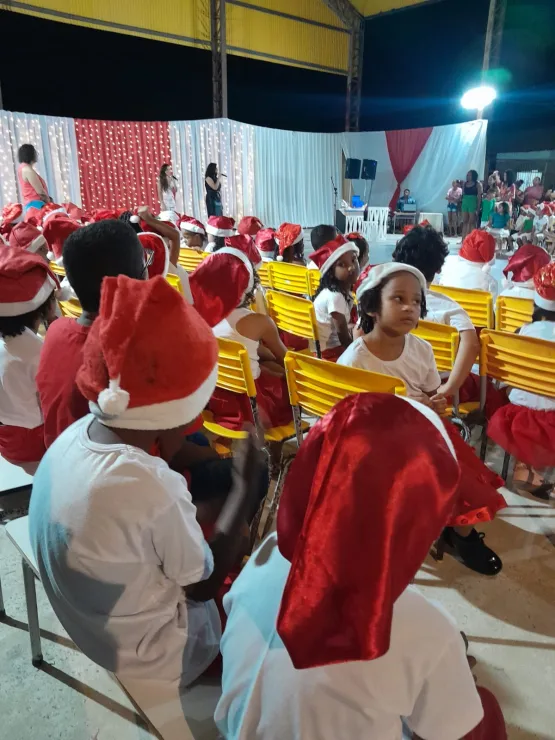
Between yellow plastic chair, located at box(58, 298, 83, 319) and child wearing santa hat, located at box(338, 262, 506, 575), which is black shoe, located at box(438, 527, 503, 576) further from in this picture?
yellow plastic chair, located at box(58, 298, 83, 319)

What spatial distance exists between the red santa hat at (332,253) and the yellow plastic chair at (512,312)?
3.18 feet

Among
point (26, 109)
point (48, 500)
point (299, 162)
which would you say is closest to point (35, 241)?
point (48, 500)

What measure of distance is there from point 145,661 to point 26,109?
33.9 ft

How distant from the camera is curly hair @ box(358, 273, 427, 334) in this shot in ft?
7.25

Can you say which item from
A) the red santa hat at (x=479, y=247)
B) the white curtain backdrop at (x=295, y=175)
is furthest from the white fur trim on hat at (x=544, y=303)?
the white curtain backdrop at (x=295, y=175)

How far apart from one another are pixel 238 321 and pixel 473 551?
1.41m

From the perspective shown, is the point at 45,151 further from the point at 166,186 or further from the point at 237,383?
the point at 237,383

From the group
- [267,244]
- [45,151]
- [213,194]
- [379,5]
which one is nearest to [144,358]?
[267,244]

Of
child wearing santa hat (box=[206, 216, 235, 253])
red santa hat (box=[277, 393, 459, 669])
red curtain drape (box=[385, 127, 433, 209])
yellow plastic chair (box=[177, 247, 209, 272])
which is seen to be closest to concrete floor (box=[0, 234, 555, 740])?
red santa hat (box=[277, 393, 459, 669])

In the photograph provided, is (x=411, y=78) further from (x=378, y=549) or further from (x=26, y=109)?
(x=378, y=549)

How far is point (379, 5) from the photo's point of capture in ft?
41.2

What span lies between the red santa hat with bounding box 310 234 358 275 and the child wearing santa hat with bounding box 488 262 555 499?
125 cm

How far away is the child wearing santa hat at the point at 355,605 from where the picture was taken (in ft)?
2.19

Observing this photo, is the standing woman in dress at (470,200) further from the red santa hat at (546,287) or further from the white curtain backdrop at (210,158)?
the red santa hat at (546,287)
